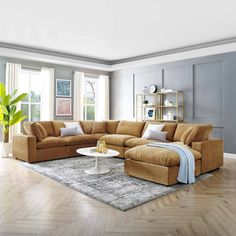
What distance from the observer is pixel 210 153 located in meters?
4.54

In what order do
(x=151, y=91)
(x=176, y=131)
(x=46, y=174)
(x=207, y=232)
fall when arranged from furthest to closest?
(x=151, y=91) < (x=176, y=131) < (x=46, y=174) < (x=207, y=232)

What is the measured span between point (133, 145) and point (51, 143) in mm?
1808

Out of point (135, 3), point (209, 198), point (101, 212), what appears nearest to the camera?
point (101, 212)

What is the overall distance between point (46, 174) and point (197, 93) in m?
4.22

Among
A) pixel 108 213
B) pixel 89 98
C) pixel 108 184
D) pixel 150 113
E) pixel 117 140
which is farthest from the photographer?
pixel 89 98

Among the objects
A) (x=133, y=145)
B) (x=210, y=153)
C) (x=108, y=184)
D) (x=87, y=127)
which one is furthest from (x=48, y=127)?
(x=210, y=153)

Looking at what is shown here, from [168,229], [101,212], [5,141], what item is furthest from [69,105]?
[168,229]

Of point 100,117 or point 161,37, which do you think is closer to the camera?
point 161,37

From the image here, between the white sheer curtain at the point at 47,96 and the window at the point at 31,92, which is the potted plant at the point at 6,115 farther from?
the white sheer curtain at the point at 47,96

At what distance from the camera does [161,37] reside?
5613 millimetres

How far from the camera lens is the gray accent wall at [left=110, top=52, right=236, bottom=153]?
5.86 metres

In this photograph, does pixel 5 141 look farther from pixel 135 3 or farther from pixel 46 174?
pixel 135 3

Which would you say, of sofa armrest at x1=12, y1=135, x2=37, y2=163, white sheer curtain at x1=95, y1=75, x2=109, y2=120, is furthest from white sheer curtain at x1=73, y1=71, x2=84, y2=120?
sofa armrest at x1=12, y1=135, x2=37, y2=163

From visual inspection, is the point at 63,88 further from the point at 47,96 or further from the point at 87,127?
the point at 87,127
